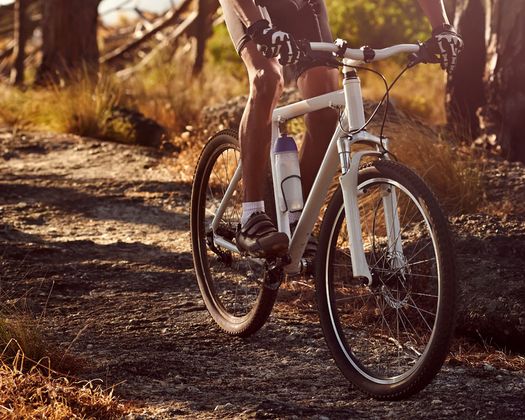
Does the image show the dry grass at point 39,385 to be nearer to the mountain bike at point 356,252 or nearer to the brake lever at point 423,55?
the mountain bike at point 356,252

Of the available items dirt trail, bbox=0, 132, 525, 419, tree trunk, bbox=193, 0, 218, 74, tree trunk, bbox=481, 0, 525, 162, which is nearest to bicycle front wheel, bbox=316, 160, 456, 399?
dirt trail, bbox=0, 132, 525, 419

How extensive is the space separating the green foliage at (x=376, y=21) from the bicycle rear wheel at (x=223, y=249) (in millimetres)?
8975

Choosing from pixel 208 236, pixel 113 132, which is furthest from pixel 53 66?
pixel 208 236

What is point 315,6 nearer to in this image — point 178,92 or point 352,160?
point 352,160

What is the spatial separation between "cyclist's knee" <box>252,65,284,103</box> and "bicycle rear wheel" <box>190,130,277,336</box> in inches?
24.3

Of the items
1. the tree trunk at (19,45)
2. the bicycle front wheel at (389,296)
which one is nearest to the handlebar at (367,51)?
the bicycle front wheel at (389,296)

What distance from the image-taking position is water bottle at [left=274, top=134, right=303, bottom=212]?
14.1 feet

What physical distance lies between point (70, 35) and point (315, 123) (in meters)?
8.03

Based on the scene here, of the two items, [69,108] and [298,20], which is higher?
[298,20]

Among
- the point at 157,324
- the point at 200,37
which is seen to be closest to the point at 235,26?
the point at 157,324

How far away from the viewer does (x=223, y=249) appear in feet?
16.4

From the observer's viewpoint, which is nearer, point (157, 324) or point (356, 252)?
point (356, 252)

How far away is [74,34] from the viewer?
11.9 meters

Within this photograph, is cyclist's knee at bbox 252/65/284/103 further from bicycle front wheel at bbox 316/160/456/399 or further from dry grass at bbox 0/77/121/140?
dry grass at bbox 0/77/121/140
